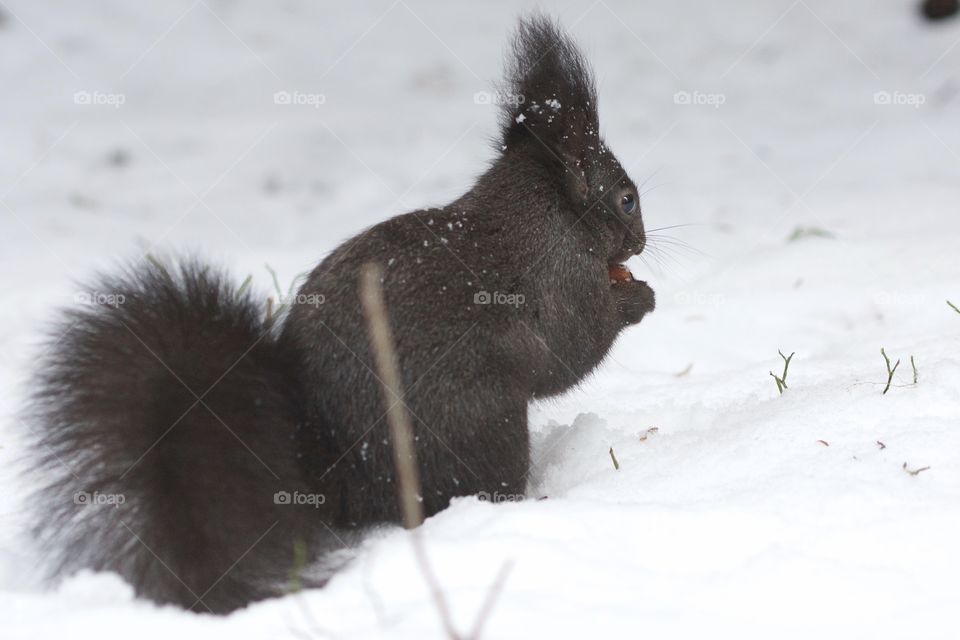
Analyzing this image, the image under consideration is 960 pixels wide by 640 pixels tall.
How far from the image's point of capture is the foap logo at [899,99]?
473 centimetres

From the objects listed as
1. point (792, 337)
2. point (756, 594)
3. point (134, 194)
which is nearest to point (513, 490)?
point (756, 594)

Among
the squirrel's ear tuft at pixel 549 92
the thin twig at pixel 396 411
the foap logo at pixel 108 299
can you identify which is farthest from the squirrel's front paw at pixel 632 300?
the foap logo at pixel 108 299

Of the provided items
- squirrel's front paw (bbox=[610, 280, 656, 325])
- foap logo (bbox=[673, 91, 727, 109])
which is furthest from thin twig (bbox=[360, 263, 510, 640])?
foap logo (bbox=[673, 91, 727, 109])

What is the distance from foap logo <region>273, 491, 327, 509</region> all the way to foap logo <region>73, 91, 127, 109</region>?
362cm

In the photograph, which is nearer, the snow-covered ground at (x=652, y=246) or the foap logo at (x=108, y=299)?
the snow-covered ground at (x=652, y=246)

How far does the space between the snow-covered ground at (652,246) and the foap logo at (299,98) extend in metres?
0.03

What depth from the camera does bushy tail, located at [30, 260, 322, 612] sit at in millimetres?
1581

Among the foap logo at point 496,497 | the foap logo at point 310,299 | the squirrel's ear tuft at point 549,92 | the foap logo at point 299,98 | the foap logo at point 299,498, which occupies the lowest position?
the foap logo at point 496,497

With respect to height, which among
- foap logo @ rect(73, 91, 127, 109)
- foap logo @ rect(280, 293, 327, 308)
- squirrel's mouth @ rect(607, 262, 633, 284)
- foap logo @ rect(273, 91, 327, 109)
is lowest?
squirrel's mouth @ rect(607, 262, 633, 284)

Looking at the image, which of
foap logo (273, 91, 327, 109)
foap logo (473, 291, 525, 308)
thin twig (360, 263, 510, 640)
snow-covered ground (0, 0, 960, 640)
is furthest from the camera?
foap logo (273, 91, 327, 109)

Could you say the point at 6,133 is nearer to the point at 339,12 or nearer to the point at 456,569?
the point at 339,12

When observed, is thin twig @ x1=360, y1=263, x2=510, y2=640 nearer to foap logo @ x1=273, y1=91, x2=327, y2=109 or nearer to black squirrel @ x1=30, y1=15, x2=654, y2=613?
black squirrel @ x1=30, y1=15, x2=654, y2=613

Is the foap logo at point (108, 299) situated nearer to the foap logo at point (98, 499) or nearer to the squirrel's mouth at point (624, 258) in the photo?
the foap logo at point (98, 499)

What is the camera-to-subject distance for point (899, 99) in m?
4.81
